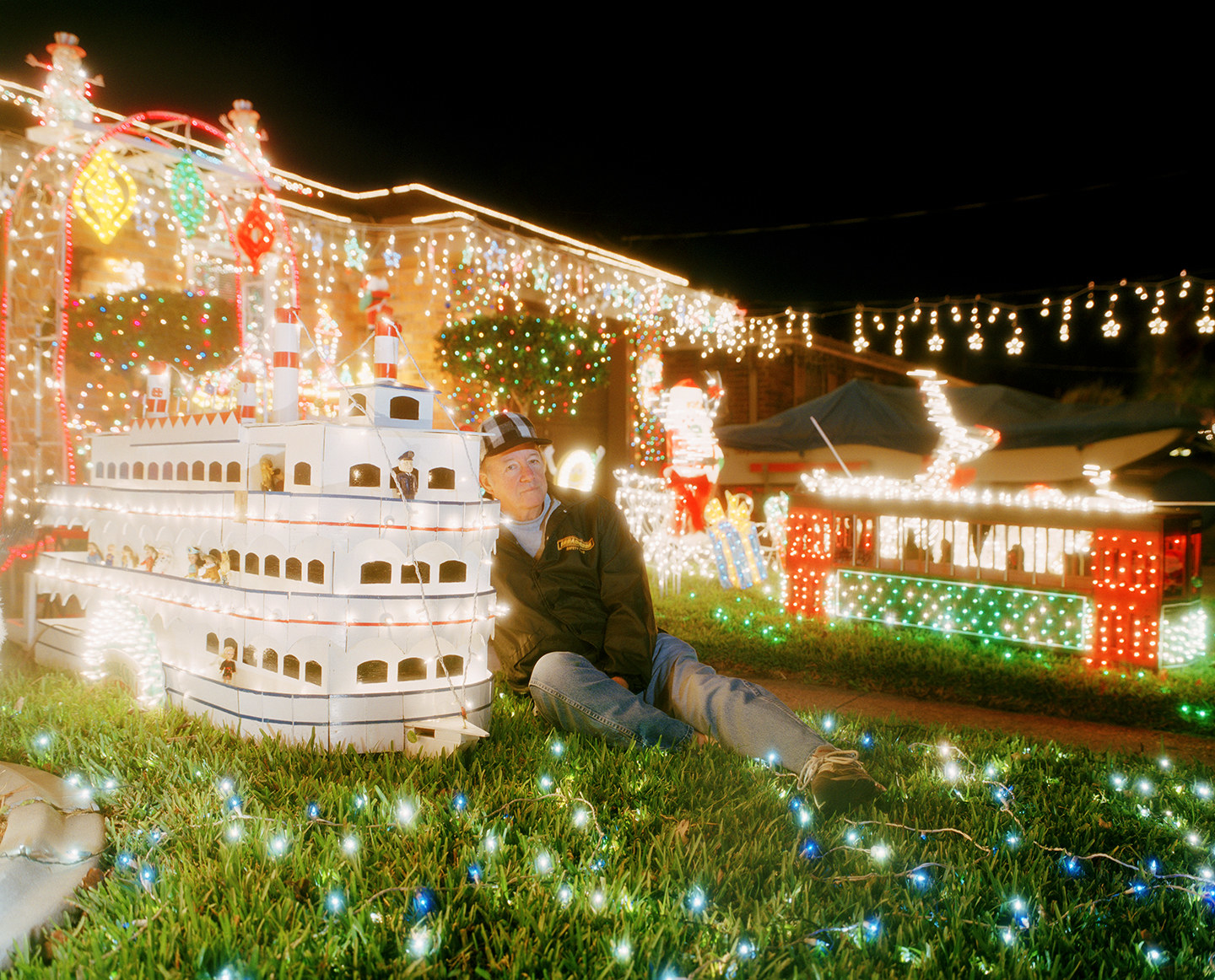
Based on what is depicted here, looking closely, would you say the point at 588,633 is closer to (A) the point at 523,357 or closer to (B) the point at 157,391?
(B) the point at 157,391

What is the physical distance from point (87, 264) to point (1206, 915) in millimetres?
10747

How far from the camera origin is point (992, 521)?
20.2ft

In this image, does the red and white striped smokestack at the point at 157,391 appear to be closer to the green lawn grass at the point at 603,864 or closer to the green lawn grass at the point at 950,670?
the green lawn grass at the point at 603,864

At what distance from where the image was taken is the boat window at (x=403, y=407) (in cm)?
332

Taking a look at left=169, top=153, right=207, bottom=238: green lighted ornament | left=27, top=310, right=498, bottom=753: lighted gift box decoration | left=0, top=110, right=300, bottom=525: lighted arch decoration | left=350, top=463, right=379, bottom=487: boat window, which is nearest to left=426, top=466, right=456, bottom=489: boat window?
left=27, top=310, right=498, bottom=753: lighted gift box decoration

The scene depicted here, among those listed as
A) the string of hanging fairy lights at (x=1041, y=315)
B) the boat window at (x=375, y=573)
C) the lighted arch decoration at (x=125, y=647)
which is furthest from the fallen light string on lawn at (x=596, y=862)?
the string of hanging fairy lights at (x=1041, y=315)

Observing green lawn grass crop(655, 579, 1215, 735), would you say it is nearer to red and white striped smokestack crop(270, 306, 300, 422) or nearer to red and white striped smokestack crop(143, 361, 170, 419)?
red and white striped smokestack crop(270, 306, 300, 422)

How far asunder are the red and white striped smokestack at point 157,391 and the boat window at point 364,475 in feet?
6.38

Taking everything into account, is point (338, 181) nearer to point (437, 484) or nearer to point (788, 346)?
point (788, 346)

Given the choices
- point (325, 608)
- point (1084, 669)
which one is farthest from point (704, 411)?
point (325, 608)

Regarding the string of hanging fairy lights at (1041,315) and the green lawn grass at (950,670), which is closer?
the green lawn grass at (950,670)

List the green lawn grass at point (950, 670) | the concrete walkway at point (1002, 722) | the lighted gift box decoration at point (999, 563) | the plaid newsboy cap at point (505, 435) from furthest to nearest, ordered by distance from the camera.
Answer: the lighted gift box decoration at point (999, 563) → the green lawn grass at point (950, 670) → the concrete walkway at point (1002, 722) → the plaid newsboy cap at point (505, 435)

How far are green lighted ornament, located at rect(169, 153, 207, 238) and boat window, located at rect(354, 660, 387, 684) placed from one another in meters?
5.46

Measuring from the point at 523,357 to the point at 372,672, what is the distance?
7118 mm
